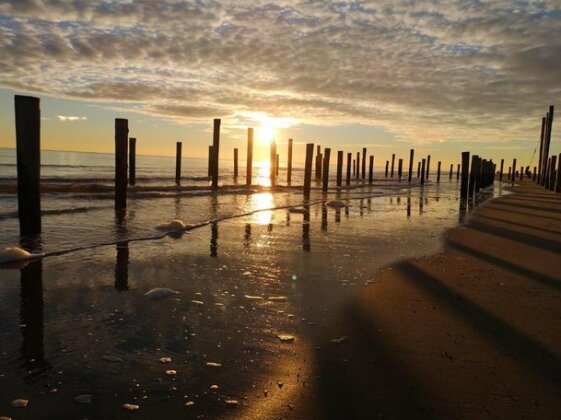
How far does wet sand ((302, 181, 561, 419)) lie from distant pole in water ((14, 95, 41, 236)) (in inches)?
235

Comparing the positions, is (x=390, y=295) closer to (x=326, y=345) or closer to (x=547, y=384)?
(x=326, y=345)

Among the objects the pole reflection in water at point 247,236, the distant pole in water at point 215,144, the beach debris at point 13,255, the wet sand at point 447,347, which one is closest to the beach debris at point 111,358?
the wet sand at point 447,347

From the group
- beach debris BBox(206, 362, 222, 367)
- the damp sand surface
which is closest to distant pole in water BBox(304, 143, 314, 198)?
the damp sand surface

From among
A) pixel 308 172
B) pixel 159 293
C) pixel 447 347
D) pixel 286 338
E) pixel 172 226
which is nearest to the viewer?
pixel 447 347

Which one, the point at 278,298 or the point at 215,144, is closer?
the point at 278,298

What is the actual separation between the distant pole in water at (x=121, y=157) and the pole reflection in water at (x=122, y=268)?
4.97m

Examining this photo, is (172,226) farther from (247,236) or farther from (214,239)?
(247,236)

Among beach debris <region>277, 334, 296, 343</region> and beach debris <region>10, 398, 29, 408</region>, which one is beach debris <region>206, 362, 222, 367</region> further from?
beach debris <region>10, 398, 29, 408</region>

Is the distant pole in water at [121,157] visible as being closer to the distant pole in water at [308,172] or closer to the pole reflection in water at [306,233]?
the pole reflection in water at [306,233]

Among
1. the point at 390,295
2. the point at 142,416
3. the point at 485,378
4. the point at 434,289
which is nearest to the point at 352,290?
the point at 390,295

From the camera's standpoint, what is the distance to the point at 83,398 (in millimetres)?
2510

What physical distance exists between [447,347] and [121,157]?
10326 millimetres

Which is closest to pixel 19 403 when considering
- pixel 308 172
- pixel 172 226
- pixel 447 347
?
pixel 447 347

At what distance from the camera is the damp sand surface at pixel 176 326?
2.55m
